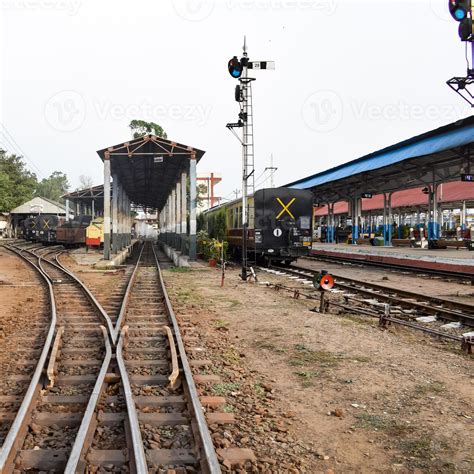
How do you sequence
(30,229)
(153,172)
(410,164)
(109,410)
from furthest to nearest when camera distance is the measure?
(30,229) → (153,172) → (410,164) → (109,410)

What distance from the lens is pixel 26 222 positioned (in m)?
46.0

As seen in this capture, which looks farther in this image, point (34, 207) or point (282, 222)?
point (34, 207)

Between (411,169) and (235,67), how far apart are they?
1324cm

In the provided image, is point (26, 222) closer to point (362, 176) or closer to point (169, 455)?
point (362, 176)

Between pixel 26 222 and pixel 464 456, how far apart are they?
48.0 meters

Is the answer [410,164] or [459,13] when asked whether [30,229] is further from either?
[459,13]

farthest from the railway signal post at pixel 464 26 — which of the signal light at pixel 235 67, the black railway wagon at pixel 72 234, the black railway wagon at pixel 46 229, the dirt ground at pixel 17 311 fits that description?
the black railway wagon at pixel 46 229

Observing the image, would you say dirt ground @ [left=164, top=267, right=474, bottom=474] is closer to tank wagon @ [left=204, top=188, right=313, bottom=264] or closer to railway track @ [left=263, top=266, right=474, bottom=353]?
railway track @ [left=263, top=266, right=474, bottom=353]

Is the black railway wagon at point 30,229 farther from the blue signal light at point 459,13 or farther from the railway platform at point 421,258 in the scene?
the blue signal light at point 459,13

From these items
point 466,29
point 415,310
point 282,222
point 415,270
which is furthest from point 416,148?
point 415,310

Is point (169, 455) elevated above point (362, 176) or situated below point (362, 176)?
below

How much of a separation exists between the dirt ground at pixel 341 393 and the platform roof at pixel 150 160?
43.6 ft

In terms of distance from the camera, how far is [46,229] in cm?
4088

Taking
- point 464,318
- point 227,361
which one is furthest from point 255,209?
point 227,361
